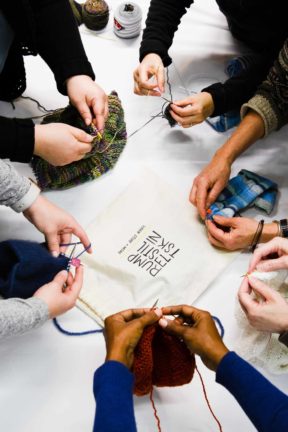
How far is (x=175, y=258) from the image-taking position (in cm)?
105

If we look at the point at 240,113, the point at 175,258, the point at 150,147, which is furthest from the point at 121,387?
the point at 240,113

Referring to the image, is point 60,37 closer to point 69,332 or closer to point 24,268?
point 24,268

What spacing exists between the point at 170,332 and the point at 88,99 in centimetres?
59

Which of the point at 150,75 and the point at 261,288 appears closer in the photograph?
the point at 261,288

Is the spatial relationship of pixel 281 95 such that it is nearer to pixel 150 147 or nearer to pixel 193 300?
pixel 150 147

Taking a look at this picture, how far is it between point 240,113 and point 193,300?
1.74 ft

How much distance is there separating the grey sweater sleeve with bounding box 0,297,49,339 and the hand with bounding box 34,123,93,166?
337 millimetres

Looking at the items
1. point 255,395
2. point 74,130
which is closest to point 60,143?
point 74,130

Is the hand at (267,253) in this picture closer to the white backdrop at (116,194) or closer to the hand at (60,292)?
the white backdrop at (116,194)

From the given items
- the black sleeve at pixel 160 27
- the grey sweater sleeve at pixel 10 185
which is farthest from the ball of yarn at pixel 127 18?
the grey sweater sleeve at pixel 10 185

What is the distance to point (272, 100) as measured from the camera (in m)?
1.10

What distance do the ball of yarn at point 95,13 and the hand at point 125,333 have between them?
3.11 ft

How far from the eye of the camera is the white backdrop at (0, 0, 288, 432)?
896 mm

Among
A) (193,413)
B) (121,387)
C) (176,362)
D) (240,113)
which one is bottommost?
(193,413)
